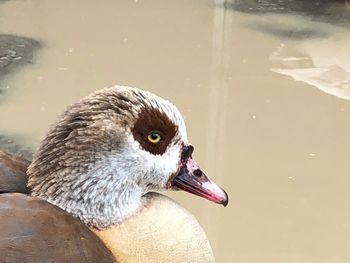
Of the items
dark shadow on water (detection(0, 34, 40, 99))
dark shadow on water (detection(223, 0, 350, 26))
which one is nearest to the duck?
dark shadow on water (detection(0, 34, 40, 99))

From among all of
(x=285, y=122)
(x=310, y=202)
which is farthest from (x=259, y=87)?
(x=310, y=202)

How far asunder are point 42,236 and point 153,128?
31cm

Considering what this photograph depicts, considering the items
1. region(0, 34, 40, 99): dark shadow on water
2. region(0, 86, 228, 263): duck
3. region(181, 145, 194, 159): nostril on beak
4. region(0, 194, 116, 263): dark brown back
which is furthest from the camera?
region(0, 34, 40, 99): dark shadow on water

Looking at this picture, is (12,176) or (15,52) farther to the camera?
(15,52)

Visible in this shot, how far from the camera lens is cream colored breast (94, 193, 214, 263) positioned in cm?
167

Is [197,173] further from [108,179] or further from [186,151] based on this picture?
[108,179]

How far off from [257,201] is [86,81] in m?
1.10

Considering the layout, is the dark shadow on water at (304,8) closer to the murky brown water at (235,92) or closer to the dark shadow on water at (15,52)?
the murky brown water at (235,92)

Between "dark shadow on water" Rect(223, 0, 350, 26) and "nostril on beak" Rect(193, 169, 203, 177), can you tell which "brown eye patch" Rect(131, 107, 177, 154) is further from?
"dark shadow on water" Rect(223, 0, 350, 26)

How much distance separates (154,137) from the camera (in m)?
1.70

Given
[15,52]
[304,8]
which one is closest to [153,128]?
[15,52]

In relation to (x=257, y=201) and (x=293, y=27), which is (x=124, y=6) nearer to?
(x=293, y=27)

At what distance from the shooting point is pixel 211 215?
2.59m

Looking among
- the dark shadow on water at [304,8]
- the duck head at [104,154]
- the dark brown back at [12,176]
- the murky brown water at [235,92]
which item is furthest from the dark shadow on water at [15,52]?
→ the duck head at [104,154]
